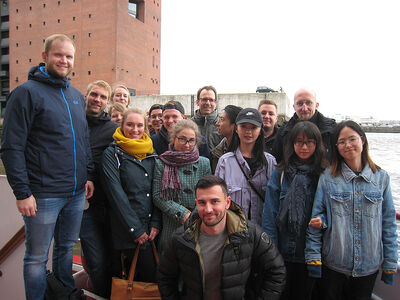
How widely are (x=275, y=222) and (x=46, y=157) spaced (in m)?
1.82

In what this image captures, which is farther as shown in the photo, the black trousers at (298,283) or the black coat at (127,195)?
the black coat at (127,195)

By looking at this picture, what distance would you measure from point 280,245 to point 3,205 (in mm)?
3140

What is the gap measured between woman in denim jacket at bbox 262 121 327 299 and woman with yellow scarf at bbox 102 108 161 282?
1.01 m

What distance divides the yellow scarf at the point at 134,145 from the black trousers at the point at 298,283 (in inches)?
59.4

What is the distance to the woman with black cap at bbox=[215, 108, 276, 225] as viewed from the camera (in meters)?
2.48

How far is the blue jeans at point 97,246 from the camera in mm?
2506

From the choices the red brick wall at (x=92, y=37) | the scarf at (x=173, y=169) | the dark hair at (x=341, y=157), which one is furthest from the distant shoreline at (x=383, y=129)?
the scarf at (x=173, y=169)

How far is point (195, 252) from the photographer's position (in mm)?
1922

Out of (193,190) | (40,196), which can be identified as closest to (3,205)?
(40,196)

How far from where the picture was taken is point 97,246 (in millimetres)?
2531

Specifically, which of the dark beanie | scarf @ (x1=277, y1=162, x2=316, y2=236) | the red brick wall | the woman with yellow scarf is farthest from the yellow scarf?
the red brick wall

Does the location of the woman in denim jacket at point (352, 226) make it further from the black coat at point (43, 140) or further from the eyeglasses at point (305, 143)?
the black coat at point (43, 140)

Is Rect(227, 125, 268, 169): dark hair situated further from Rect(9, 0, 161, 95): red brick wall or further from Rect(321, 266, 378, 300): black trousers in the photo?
Rect(9, 0, 161, 95): red brick wall

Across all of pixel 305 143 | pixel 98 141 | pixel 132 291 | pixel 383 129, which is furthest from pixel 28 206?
pixel 383 129
